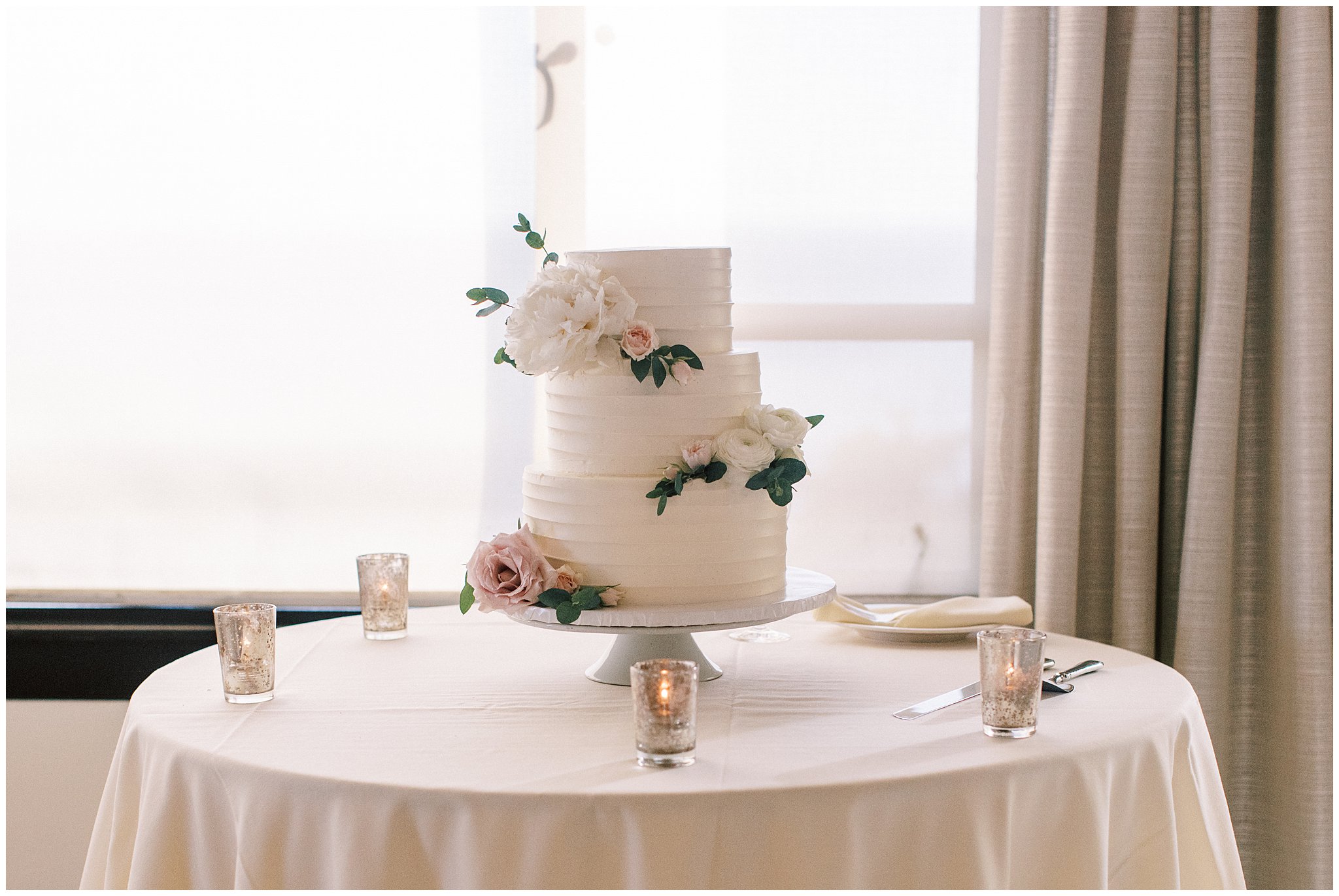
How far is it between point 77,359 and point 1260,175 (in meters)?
2.44

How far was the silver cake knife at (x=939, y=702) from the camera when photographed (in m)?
1.32

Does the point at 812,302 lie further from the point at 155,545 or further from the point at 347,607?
the point at 155,545

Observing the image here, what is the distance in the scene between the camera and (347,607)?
8.09 feet

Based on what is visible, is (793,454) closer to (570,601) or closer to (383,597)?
(570,601)

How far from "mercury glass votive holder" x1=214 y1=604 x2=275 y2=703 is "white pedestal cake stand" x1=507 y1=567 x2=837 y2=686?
0.30 metres

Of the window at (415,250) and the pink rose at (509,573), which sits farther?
the window at (415,250)

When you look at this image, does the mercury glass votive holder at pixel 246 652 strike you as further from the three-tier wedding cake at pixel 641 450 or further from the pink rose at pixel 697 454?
the pink rose at pixel 697 454

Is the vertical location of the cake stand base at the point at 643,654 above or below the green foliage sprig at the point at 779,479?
below

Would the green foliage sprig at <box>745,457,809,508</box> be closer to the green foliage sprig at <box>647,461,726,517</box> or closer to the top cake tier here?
the green foliage sprig at <box>647,461,726,517</box>

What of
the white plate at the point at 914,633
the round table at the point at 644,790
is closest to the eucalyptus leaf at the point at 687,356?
the round table at the point at 644,790

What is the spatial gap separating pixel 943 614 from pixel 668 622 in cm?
56

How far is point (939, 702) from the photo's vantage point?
1346 millimetres

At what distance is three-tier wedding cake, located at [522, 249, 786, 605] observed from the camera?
1.41 m

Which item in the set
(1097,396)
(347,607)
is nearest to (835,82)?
(1097,396)
